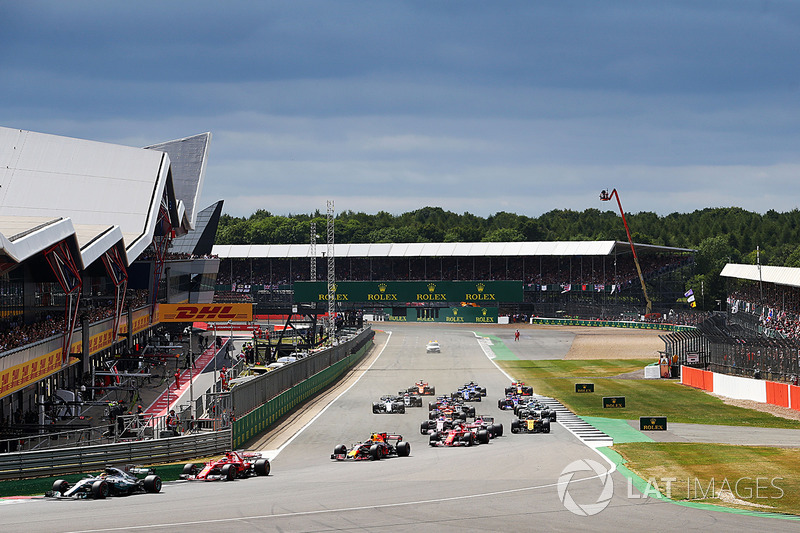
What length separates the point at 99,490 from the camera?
23219mm

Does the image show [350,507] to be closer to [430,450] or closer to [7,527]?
[7,527]

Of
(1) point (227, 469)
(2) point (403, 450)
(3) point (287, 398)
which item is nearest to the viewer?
(1) point (227, 469)

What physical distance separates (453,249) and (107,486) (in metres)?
113

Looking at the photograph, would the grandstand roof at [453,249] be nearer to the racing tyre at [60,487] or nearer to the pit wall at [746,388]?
the pit wall at [746,388]

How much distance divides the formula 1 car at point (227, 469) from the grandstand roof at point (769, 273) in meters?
50.5

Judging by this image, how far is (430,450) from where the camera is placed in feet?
109

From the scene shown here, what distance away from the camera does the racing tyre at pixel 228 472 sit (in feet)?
87.8

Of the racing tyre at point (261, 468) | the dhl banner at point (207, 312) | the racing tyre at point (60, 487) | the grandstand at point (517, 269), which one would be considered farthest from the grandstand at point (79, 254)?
the grandstand at point (517, 269)

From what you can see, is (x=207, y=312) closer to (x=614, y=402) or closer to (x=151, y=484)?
(x=614, y=402)

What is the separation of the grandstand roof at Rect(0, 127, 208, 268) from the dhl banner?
8.82 meters

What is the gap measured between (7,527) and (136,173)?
57.0 m

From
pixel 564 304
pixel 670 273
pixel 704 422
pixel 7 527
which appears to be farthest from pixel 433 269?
pixel 7 527

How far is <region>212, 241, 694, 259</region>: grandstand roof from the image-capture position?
126 m

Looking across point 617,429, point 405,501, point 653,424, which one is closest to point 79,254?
point 405,501
